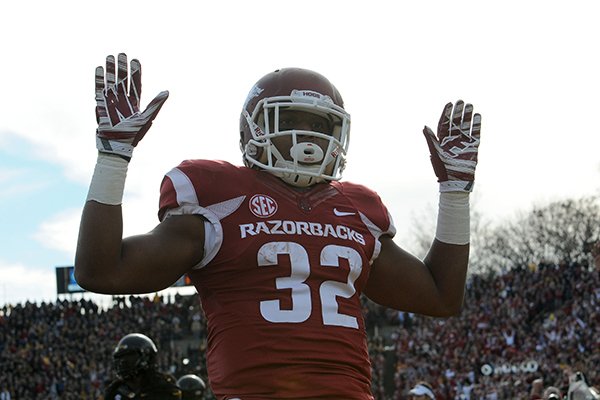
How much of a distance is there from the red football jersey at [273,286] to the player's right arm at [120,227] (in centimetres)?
8

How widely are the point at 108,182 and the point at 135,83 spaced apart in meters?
0.33

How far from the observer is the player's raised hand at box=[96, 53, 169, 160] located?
9.91ft

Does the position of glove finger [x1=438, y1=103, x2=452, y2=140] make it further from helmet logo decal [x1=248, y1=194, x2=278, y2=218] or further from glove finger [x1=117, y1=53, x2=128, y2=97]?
glove finger [x1=117, y1=53, x2=128, y2=97]

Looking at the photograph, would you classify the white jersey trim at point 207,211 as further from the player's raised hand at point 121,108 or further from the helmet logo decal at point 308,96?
the helmet logo decal at point 308,96

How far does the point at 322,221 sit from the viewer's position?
324 centimetres

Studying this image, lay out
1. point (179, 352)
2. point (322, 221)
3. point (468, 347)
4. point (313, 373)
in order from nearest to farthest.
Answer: point (313, 373) < point (322, 221) < point (468, 347) < point (179, 352)

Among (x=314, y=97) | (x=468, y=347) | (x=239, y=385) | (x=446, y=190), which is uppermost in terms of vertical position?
(x=468, y=347)

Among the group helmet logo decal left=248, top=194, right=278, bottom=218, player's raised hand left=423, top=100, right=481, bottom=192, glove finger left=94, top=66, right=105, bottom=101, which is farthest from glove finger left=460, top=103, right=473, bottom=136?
glove finger left=94, top=66, right=105, bottom=101

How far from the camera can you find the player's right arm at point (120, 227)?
2973mm

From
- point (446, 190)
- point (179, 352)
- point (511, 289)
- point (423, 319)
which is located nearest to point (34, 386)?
point (179, 352)

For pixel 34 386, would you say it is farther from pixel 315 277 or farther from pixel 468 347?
pixel 315 277

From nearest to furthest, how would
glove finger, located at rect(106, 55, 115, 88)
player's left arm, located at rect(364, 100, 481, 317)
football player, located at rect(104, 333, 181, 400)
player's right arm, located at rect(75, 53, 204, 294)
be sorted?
player's right arm, located at rect(75, 53, 204, 294) < glove finger, located at rect(106, 55, 115, 88) < player's left arm, located at rect(364, 100, 481, 317) < football player, located at rect(104, 333, 181, 400)

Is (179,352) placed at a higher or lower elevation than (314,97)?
higher

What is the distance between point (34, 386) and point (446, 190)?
28051 mm
